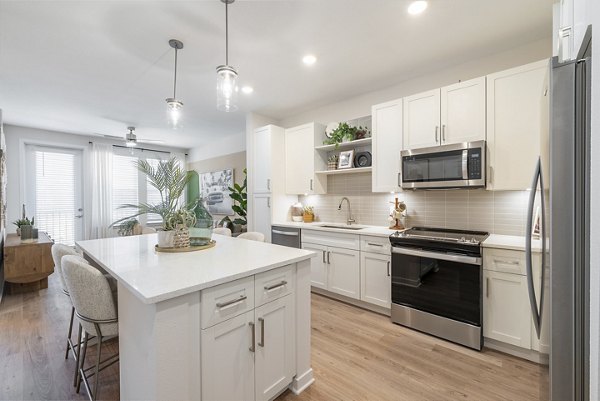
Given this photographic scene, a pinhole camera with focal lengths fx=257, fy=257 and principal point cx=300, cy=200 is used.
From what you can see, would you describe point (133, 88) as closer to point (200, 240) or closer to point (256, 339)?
point (200, 240)

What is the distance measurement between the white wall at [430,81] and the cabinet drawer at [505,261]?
1821mm

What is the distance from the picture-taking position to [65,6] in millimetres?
1889

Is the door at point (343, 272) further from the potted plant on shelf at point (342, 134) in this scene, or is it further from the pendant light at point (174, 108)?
the pendant light at point (174, 108)

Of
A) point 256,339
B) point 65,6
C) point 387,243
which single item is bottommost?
point 256,339

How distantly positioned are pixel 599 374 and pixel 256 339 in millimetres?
1318

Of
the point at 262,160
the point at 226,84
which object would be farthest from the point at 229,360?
the point at 262,160

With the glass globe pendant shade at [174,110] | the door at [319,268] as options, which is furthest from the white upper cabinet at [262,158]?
the glass globe pendant shade at [174,110]

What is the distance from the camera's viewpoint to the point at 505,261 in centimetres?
209

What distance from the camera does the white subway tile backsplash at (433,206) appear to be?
251 cm

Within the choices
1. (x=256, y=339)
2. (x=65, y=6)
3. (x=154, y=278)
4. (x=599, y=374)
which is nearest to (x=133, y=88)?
(x=65, y=6)

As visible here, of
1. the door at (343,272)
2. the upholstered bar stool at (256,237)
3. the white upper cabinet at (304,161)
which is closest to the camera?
the upholstered bar stool at (256,237)

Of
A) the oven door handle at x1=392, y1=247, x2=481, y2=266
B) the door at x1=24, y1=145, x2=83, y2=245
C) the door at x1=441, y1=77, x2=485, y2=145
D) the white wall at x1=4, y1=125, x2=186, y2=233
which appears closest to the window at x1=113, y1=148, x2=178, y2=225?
the door at x1=24, y1=145, x2=83, y2=245

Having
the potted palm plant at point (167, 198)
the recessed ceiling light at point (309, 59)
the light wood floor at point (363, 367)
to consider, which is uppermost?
the recessed ceiling light at point (309, 59)

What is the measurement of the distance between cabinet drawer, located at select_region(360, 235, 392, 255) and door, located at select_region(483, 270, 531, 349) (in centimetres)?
86
